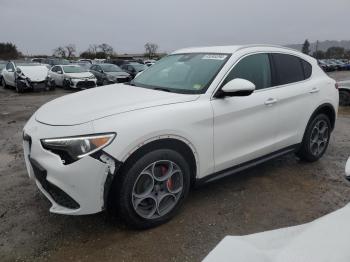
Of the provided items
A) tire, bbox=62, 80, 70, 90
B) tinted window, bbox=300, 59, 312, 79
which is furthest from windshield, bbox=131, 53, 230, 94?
tire, bbox=62, 80, 70, 90

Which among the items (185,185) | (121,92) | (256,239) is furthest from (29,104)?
(256,239)

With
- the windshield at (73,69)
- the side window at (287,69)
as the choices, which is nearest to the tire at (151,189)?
the side window at (287,69)

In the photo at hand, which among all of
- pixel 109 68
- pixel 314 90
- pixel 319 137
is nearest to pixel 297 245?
pixel 314 90

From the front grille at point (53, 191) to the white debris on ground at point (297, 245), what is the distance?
1.63m

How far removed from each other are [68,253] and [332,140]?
5152 mm

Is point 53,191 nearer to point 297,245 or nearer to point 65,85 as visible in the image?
point 297,245

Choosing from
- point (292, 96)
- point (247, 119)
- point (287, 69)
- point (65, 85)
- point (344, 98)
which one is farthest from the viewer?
point (65, 85)

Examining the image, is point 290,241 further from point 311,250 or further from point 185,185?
point 185,185

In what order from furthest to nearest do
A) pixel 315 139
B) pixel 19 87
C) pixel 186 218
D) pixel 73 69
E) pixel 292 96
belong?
pixel 73 69 → pixel 19 87 → pixel 315 139 → pixel 292 96 → pixel 186 218

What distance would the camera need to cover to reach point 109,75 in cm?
1844

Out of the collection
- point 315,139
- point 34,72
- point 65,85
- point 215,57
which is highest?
point 215,57

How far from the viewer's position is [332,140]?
6.23 meters

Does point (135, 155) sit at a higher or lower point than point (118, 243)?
higher

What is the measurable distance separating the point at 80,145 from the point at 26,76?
15.1m
